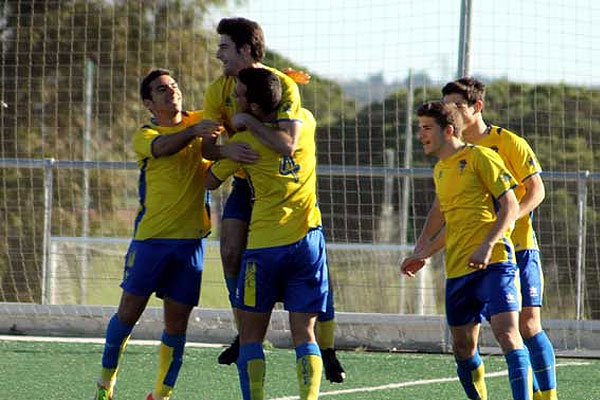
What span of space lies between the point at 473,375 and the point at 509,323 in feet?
1.84

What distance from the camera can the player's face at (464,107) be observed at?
709cm

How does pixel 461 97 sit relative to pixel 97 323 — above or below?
above

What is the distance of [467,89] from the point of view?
7102 millimetres

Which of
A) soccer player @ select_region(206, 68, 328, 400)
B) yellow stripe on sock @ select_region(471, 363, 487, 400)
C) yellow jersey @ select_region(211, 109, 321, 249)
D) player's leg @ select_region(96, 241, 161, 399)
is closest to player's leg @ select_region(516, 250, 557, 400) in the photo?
yellow stripe on sock @ select_region(471, 363, 487, 400)

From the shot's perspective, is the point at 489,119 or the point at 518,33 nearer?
the point at 518,33

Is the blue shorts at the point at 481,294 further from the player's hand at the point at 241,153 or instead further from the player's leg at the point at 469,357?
the player's hand at the point at 241,153

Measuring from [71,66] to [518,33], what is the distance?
644 cm

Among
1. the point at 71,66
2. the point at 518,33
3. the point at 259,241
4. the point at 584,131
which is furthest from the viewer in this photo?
the point at 71,66

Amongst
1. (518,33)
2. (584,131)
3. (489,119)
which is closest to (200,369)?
(518,33)

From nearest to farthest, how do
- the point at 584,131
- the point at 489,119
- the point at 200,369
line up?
the point at 200,369, the point at 584,131, the point at 489,119

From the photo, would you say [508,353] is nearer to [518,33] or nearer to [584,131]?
[518,33]

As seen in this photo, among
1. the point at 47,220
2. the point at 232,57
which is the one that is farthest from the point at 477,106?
the point at 47,220

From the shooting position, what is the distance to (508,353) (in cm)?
654

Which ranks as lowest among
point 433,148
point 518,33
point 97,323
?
point 97,323
